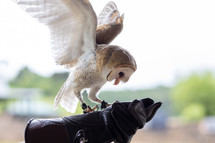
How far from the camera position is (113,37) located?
2.22 ft

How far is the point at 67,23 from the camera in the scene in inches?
23.5

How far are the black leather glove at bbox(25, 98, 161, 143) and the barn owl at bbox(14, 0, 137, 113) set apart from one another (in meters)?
0.06

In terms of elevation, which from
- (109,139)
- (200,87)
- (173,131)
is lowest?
(173,131)

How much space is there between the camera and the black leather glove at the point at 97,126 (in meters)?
0.52

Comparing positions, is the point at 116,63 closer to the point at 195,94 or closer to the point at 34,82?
the point at 34,82

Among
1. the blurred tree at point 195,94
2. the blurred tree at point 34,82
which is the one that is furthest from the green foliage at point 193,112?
the blurred tree at point 34,82

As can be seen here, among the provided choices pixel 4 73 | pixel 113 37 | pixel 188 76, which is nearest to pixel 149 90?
pixel 188 76

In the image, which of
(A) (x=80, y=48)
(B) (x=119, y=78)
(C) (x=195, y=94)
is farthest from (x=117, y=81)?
(C) (x=195, y=94)

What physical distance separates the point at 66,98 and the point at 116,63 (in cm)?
17

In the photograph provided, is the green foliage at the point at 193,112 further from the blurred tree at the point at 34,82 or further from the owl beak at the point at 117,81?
the owl beak at the point at 117,81

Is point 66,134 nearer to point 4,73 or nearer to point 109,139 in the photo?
point 109,139

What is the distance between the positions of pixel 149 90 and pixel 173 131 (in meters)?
0.53

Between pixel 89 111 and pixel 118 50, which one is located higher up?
pixel 118 50

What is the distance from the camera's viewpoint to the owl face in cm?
55
